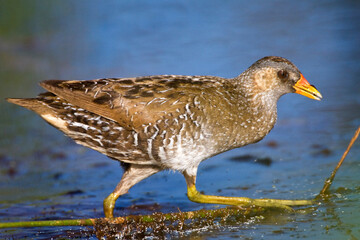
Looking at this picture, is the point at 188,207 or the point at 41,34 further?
the point at 41,34

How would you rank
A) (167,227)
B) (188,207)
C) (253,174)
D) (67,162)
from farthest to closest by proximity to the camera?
(67,162), (253,174), (188,207), (167,227)

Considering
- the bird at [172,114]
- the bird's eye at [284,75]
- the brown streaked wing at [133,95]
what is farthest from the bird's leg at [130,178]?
the bird's eye at [284,75]

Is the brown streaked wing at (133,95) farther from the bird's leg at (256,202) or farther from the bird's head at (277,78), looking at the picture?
the bird's leg at (256,202)

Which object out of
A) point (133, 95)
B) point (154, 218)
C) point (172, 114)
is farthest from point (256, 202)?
point (133, 95)

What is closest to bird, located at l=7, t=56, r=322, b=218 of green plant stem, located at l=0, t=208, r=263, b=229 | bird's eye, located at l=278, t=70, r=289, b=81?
bird's eye, located at l=278, t=70, r=289, b=81

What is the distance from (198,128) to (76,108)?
103cm

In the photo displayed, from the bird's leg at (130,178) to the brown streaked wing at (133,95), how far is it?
0.53 metres

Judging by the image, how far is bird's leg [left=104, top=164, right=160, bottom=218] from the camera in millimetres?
5414

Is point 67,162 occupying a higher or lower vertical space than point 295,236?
higher

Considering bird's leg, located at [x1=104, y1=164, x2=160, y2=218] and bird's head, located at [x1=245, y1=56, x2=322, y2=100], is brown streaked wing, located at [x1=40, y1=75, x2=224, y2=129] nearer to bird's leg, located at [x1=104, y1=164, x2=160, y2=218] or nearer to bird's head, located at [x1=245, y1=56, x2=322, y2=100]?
bird's head, located at [x1=245, y1=56, x2=322, y2=100]

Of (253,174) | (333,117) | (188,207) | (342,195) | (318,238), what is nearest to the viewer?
(318,238)

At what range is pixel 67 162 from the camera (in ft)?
24.1

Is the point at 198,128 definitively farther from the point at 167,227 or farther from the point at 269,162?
the point at 269,162

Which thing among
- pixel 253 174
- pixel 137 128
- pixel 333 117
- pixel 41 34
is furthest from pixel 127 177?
pixel 41 34
